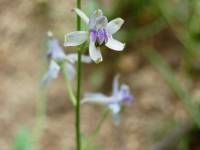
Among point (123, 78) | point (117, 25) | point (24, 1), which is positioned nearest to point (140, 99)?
point (123, 78)

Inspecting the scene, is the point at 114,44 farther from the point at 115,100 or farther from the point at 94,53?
the point at 115,100

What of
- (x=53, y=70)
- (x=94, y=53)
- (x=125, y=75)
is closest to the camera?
(x=94, y=53)

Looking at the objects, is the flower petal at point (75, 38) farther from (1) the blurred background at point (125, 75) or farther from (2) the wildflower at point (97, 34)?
(1) the blurred background at point (125, 75)

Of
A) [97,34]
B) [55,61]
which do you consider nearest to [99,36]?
[97,34]

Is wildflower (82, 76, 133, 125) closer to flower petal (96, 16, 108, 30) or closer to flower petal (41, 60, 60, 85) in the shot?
flower petal (41, 60, 60, 85)

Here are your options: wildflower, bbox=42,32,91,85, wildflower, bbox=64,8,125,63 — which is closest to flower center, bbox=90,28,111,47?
wildflower, bbox=64,8,125,63

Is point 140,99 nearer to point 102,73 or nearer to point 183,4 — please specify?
point 102,73

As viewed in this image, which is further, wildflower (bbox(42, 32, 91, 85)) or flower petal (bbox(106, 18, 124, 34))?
wildflower (bbox(42, 32, 91, 85))
